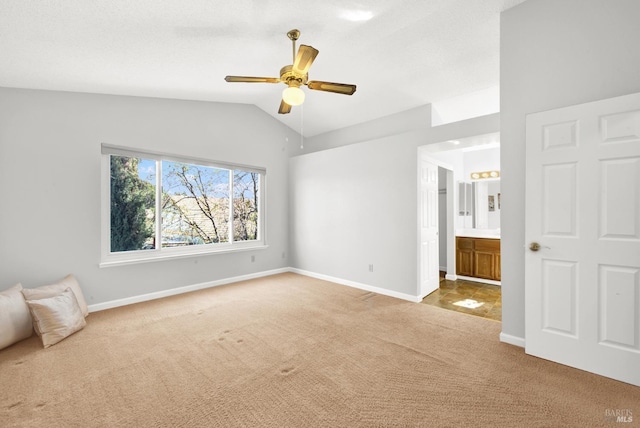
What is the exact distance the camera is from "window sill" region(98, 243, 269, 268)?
3.72m

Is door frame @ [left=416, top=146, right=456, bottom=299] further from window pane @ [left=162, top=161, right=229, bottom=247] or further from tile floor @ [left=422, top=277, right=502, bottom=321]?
window pane @ [left=162, top=161, right=229, bottom=247]

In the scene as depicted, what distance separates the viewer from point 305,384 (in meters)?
2.07

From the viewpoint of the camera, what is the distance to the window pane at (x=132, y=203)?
3.84 meters

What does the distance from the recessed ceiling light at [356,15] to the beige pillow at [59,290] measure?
4146 mm

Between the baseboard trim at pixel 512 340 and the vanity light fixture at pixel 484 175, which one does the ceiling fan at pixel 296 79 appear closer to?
the baseboard trim at pixel 512 340

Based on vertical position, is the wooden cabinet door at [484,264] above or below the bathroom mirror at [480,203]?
below

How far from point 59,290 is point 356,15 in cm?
426

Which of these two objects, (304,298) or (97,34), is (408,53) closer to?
(97,34)

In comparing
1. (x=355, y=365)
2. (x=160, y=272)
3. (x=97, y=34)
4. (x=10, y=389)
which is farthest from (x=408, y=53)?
(x=10, y=389)

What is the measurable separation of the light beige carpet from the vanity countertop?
2.37 m

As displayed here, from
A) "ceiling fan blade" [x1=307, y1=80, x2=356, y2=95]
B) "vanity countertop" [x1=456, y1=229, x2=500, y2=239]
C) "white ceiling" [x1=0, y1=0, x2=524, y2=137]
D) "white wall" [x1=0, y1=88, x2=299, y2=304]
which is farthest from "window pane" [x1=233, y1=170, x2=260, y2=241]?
"vanity countertop" [x1=456, y1=229, x2=500, y2=239]

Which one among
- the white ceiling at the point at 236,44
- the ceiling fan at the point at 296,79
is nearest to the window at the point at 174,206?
the white ceiling at the point at 236,44

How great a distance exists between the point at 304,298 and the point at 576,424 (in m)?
3.03

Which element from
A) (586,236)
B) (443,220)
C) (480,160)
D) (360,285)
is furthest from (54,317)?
(480,160)
